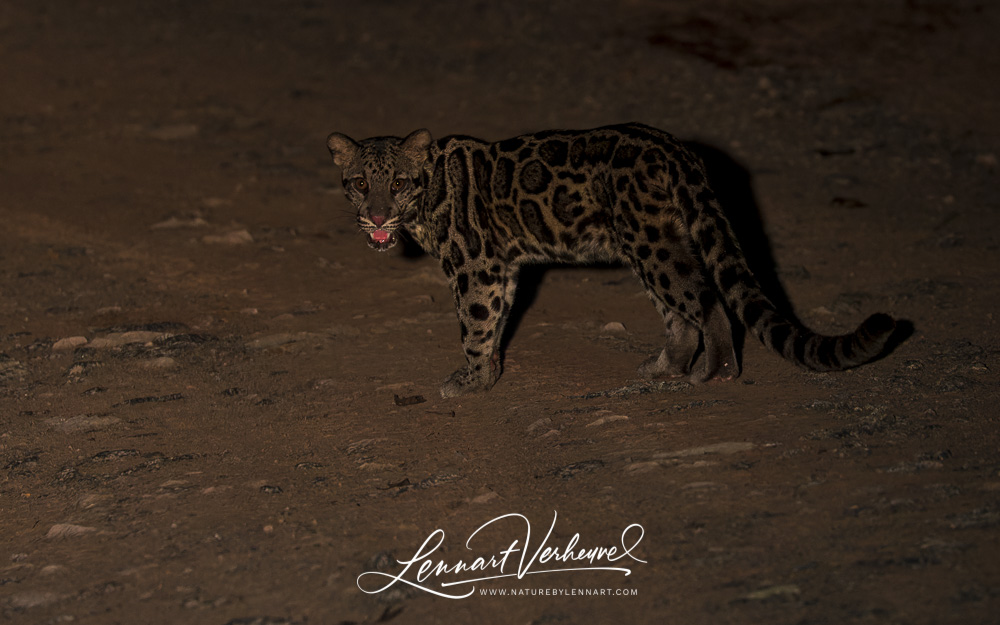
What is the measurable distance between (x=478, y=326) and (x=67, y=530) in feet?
8.32

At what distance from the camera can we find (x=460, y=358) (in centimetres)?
650

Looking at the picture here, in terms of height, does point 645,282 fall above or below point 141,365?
above

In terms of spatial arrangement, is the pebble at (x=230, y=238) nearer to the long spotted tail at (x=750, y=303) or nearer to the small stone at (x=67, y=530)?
the small stone at (x=67, y=530)

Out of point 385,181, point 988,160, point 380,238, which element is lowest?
point 380,238

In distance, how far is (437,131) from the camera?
408 inches

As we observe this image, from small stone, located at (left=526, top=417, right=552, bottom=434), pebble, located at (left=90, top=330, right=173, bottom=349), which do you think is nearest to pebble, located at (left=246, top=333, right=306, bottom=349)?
pebble, located at (left=90, top=330, right=173, bottom=349)

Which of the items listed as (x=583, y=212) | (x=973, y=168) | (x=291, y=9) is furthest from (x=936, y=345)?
(x=291, y=9)

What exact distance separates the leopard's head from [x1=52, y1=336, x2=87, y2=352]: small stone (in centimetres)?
220

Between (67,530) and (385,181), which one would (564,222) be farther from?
(67,530)

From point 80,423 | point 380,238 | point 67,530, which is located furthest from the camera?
point 380,238

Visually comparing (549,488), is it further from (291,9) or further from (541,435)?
(291,9)

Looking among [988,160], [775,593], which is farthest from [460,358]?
[988,160]

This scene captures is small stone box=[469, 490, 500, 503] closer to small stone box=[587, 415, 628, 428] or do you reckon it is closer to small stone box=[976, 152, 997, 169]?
small stone box=[587, 415, 628, 428]

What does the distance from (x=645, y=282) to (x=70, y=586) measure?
3333 mm
